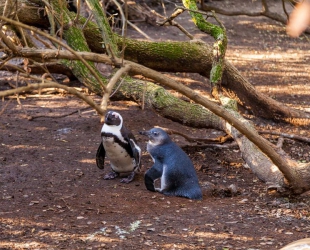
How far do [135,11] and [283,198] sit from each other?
7090 mm

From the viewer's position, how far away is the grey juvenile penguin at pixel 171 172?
14.4 feet

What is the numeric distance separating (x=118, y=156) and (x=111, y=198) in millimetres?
518

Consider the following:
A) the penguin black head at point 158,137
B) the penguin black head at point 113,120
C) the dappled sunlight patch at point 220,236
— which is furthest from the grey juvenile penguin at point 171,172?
the dappled sunlight patch at point 220,236

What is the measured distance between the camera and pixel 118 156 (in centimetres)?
479

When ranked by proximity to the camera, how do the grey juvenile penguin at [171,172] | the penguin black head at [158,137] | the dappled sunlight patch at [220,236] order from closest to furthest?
the dappled sunlight patch at [220,236], the grey juvenile penguin at [171,172], the penguin black head at [158,137]

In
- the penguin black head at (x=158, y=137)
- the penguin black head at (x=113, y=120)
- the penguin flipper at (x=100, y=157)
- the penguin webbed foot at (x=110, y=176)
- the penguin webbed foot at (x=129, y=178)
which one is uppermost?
the penguin black head at (x=113, y=120)

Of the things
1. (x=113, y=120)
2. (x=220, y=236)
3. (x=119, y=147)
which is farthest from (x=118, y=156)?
(x=220, y=236)

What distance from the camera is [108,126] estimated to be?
4.78 m

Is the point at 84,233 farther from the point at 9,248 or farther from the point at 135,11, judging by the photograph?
the point at 135,11

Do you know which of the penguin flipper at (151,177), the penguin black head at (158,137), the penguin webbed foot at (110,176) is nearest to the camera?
the penguin flipper at (151,177)

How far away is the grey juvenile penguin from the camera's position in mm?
4402

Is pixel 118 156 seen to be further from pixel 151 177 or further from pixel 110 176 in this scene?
pixel 151 177

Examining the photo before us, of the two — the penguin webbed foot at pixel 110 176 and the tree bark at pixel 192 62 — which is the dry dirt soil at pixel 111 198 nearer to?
the penguin webbed foot at pixel 110 176

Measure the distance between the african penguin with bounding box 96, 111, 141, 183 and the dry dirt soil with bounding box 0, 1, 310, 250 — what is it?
119mm
